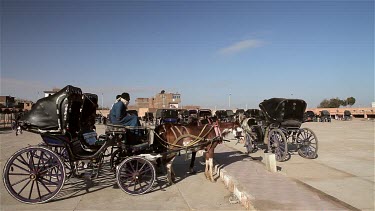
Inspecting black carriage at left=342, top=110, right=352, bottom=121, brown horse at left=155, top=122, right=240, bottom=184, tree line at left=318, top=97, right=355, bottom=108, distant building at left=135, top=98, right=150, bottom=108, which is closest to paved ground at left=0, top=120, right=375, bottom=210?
brown horse at left=155, top=122, right=240, bottom=184

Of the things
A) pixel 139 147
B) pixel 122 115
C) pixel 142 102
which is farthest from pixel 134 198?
pixel 142 102

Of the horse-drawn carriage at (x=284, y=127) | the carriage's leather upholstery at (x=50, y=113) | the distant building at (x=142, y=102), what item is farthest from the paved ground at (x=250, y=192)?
the distant building at (x=142, y=102)

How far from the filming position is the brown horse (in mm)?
8033

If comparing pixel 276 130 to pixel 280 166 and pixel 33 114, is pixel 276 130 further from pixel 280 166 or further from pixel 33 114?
pixel 33 114

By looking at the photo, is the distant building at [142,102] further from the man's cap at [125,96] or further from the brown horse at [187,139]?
the man's cap at [125,96]

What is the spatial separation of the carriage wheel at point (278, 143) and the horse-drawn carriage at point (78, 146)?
12.9ft

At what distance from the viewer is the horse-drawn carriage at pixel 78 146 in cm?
632

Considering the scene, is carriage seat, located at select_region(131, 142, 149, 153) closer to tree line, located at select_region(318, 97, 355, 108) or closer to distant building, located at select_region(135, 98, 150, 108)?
distant building, located at select_region(135, 98, 150, 108)

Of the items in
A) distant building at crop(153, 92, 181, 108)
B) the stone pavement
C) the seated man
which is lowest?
the stone pavement

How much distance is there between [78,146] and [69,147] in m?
0.36

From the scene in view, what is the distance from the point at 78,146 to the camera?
23.2 ft

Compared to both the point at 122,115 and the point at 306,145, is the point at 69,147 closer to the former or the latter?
the point at 122,115

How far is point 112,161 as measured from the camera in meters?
8.12

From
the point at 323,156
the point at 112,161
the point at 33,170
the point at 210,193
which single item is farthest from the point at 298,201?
the point at 323,156
